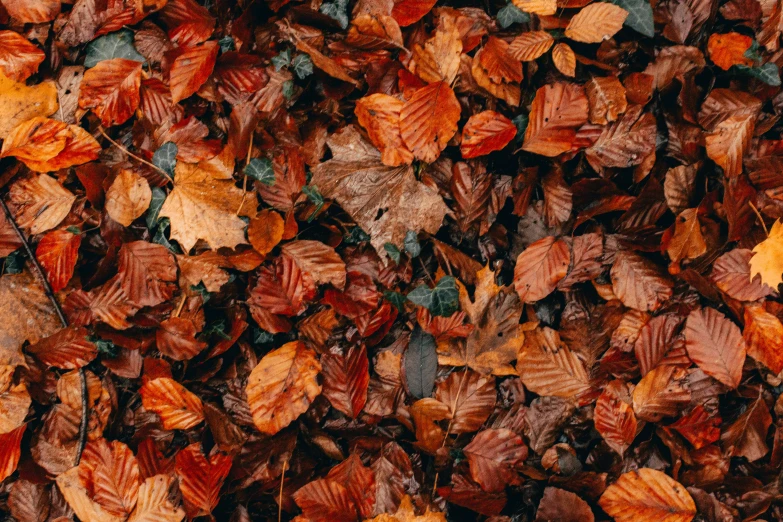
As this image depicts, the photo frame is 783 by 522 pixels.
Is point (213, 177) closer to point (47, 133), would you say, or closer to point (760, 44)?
point (47, 133)

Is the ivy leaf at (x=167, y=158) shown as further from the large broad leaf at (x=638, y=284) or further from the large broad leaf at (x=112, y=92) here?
the large broad leaf at (x=638, y=284)

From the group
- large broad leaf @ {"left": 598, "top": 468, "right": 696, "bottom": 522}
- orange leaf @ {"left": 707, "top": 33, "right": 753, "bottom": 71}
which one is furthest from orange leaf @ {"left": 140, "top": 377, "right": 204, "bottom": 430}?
orange leaf @ {"left": 707, "top": 33, "right": 753, "bottom": 71}

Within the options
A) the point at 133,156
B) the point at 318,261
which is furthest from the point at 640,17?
the point at 133,156

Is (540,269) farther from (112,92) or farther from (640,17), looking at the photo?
(112,92)

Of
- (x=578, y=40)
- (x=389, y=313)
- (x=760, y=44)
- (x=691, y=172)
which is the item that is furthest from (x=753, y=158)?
(x=389, y=313)

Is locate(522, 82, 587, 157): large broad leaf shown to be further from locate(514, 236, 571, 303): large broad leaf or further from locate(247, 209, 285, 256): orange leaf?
locate(247, 209, 285, 256): orange leaf

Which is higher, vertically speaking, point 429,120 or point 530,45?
point 530,45

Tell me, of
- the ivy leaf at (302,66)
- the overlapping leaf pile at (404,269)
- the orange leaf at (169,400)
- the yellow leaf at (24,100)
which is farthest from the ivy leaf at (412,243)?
the yellow leaf at (24,100)
